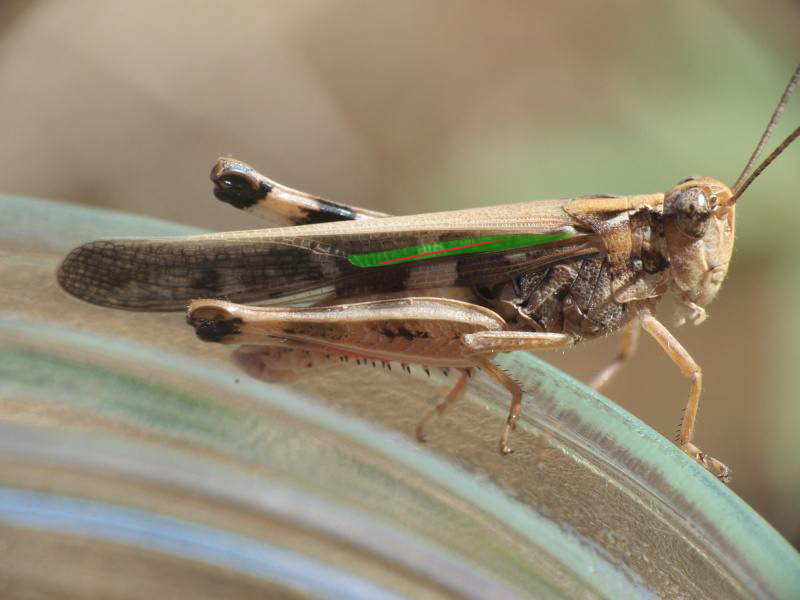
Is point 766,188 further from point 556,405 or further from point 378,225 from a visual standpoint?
point 556,405

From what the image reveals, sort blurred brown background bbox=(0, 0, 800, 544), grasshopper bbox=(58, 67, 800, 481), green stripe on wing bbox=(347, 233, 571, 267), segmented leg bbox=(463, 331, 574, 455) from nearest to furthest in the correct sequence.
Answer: segmented leg bbox=(463, 331, 574, 455) → grasshopper bbox=(58, 67, 800, 481) → green stripe on wing bbox=(347, 233, 571, 267) → blurred brown background bbox=(0, 0, 800, 544)

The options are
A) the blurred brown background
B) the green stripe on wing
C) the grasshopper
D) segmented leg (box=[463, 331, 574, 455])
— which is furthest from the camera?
the blurred brown background

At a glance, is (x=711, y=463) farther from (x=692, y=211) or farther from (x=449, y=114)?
(x=449, y=114)

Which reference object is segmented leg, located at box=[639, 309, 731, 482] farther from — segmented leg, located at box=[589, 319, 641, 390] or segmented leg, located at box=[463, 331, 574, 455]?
segmented leg, located at box=[589, 319, 641, 390]

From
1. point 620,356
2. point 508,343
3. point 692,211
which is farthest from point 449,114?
point 508,343

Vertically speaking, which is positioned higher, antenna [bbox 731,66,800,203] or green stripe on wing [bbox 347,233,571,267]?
antenna [bbox 731,66,800,203]

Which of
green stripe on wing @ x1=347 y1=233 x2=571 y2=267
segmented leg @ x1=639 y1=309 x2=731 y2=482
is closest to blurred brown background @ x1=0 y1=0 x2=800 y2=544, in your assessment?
segmented leg @ x1=639 y1=309 x2=731 y2=482

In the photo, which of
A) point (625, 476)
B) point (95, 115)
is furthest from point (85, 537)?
point (95, 115)

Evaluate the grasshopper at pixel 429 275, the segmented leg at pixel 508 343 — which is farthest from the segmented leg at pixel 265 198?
the segmented leg at pixel 508 343
